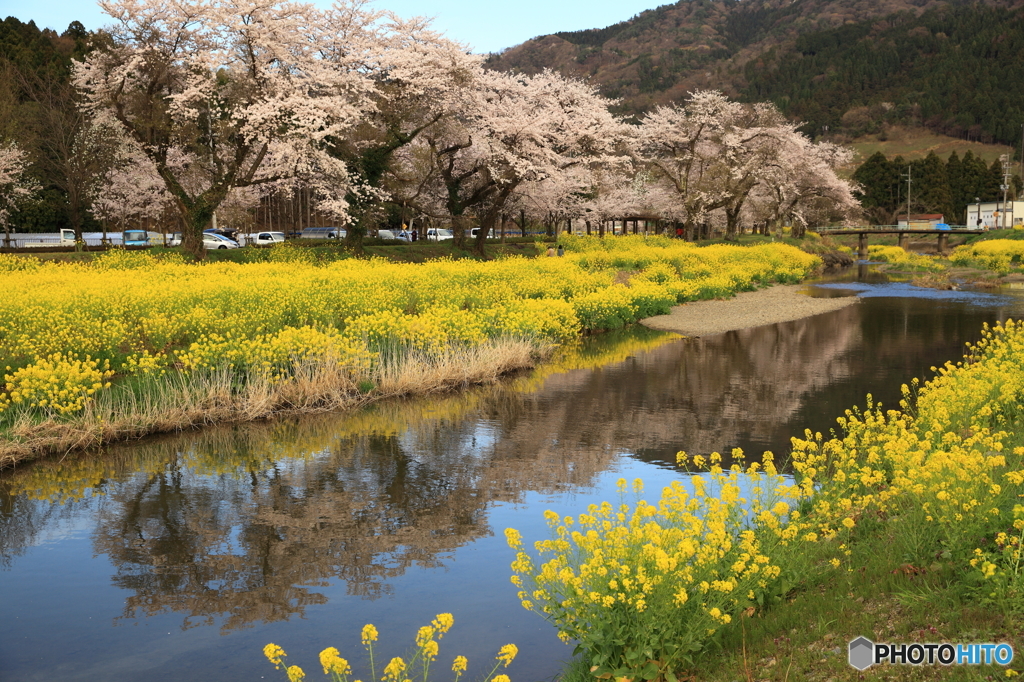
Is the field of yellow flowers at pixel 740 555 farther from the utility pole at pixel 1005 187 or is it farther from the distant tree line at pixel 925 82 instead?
the distant tree line at pixel 925 82

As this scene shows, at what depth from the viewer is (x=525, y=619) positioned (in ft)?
25.5

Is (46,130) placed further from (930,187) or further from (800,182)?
(930,187)

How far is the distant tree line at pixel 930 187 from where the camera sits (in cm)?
11344

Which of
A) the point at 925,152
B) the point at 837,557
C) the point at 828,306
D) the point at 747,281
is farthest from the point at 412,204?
the point at 925,152

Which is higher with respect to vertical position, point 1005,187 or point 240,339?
point 1005,187

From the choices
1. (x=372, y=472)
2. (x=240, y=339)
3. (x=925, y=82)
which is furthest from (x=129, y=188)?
(x=925, y=82)

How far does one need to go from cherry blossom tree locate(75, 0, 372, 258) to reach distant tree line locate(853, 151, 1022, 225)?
9386 centimetres

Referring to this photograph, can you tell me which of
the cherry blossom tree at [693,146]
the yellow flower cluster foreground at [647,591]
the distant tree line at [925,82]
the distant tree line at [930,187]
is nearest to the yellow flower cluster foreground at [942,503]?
the yellow flower cluster foreground at [647,591]

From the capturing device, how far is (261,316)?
1773 cm

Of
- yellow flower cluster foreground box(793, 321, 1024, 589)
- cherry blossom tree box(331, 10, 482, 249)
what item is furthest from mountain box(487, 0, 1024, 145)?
yellow flower cluster foreground box(793, 321, 1024, 589)

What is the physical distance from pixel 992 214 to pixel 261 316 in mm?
111669

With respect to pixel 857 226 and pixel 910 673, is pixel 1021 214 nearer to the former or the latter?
pixel 857 226

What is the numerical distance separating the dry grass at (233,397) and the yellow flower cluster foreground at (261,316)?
0.75 feet

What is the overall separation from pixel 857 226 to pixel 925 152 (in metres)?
74.1
